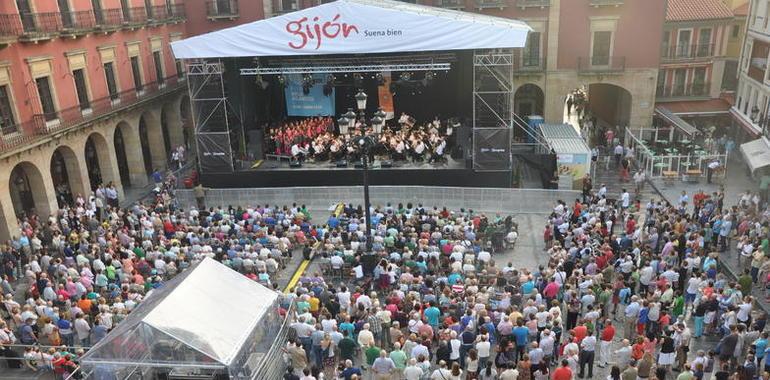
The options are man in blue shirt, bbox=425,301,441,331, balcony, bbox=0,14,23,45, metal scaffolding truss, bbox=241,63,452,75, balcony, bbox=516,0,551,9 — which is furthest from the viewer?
balcony, bbox=516,0,551,9

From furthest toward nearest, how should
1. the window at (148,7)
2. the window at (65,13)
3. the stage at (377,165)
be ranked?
the window at (148,7) < the stage at (377,165) < the window at (65,13)

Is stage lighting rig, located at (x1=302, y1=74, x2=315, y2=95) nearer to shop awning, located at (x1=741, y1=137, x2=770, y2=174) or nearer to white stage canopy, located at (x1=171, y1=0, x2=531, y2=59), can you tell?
white stage canopy, located at (x1=171, y1=0, x2=531, y2=59)

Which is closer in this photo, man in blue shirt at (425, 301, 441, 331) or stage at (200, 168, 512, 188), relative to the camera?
man in blue shirt at (425, 301, 441, 331)

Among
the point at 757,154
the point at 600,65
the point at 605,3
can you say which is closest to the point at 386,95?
the point at 600,65

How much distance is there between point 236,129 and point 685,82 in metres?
24.7

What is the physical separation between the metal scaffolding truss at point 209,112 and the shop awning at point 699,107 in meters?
23.6

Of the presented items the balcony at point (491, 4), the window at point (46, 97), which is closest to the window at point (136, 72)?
the window at point (46, 97)

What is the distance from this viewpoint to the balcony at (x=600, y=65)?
101 ft

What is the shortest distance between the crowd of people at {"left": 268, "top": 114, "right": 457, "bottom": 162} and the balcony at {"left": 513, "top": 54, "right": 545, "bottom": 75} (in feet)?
21.3

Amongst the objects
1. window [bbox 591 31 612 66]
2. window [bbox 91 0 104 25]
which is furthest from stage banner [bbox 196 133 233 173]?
window [bbox 591 31 612 66]

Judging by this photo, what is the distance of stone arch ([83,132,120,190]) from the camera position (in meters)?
26.4

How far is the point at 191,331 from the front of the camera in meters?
11.1

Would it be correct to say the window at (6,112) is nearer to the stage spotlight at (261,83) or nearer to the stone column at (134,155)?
the stone column at (134,155)

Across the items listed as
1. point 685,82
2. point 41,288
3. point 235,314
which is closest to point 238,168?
point 41,288
